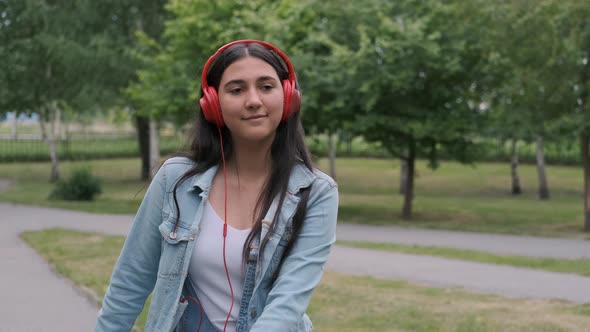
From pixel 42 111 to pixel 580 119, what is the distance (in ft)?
74.9

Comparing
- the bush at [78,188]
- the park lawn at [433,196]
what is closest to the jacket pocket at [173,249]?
the park lawn at [433,196]

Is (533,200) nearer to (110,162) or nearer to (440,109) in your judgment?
(440,109)

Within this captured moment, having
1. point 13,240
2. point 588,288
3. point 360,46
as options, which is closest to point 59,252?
point 13,240

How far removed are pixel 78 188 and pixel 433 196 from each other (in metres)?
13.5

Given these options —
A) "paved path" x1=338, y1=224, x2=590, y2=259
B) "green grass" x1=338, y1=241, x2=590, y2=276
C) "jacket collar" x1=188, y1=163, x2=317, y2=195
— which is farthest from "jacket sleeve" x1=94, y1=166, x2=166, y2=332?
"paved path" x1=338, y1=224, x2=590, y2=259

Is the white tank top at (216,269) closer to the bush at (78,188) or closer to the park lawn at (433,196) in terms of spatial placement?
the park lawn at (433,196)

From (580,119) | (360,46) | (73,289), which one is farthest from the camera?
(360,46)

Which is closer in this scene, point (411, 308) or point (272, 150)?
point (272, 150)

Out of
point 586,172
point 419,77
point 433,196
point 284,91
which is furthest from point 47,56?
point 284,91

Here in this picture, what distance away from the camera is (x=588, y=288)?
965 cm

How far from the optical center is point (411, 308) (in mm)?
8023

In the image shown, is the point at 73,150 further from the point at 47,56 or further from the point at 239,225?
the point at 239,225

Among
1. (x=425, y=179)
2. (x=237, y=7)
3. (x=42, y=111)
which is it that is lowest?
(x=425, y=179)

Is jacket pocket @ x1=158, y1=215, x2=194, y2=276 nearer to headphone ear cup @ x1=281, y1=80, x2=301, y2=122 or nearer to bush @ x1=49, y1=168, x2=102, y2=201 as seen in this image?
headphone ear cup @ x1=281, y1=80, x2=301, y2=122
